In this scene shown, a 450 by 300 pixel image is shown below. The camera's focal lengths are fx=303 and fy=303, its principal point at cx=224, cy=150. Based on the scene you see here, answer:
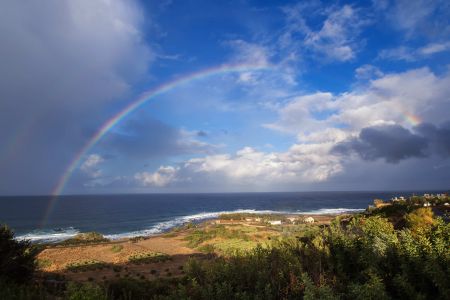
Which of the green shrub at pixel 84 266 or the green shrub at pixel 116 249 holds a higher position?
the green shrub at pixel 84 266

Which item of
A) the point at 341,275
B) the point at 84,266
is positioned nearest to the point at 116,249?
the point at 84,266

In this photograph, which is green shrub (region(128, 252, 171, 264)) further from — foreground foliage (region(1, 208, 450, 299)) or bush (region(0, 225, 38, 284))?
foreground foliage (region(1, 208, 450, 299))

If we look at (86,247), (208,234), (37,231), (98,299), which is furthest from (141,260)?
(37,231)

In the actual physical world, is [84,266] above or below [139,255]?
above

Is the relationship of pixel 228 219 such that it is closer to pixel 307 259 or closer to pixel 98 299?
pixel 307 259

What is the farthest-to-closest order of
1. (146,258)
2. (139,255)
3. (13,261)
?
(139,255), (146,258), (13,261)

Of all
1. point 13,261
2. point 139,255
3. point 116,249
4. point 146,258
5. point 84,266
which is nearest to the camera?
point 13,261

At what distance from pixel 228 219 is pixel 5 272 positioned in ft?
242

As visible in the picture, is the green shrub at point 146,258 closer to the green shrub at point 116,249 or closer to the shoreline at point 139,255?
the shoreline at point 139,255

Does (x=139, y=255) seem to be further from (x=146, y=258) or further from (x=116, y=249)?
(x=116, y=249)

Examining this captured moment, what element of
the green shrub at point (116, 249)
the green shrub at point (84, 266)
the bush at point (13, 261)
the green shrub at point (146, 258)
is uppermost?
the bush at point (13, 261)

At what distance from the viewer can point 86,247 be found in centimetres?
4356

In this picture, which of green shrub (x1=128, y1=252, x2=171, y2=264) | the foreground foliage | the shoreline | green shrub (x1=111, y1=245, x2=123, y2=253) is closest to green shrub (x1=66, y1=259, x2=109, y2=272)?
the shoreline

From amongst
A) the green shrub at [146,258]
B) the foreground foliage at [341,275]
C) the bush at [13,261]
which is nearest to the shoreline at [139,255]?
the green shrub at [146,258]
